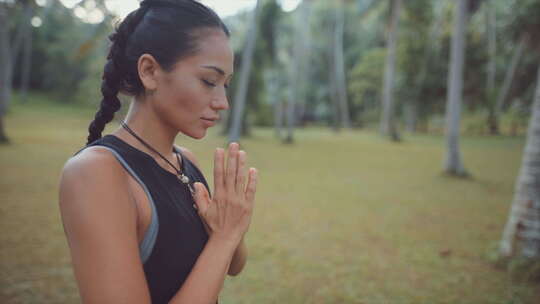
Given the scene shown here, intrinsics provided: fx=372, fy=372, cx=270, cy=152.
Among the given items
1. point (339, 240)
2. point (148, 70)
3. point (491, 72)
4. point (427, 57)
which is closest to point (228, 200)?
point (148, 70)

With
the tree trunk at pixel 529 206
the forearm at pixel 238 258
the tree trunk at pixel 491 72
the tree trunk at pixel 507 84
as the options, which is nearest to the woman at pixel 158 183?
the forearm at pixel 238 258

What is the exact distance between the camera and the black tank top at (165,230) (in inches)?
50.4

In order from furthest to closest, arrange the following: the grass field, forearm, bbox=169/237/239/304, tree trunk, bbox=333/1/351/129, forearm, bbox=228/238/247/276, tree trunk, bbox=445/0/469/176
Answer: tree trunk, bbox=333/1/351/129 < tree trunk, bbox=445/0/469/176 < the grass field < forearm, bbox=228/238/247/276 < forearm, bbox=169/237/239/304

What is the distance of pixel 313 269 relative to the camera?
4664 mm

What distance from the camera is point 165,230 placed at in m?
1.28

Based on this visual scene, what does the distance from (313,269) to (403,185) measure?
6.56 meters

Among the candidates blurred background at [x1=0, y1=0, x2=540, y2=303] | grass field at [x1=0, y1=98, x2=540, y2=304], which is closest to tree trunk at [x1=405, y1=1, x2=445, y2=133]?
blurred background at [x1=0, y1=0, x2=540, y2=303]

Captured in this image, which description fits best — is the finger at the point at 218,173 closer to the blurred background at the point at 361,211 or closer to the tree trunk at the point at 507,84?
the blurred background at the point at 361,211

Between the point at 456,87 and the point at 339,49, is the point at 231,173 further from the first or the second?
the point at 339,49

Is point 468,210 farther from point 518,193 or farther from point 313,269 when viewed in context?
point 313,269

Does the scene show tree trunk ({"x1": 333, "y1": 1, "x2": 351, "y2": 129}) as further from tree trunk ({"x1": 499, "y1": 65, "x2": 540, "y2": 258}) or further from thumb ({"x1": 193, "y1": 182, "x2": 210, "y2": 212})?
thumb ({"x1": 193, "y1": 182, "x2": 210, "y2": 212})

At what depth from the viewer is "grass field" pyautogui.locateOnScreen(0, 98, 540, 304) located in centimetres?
402

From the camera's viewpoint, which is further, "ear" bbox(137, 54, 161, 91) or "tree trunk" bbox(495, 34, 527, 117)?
"tree trunk" bbox(495, 34, 527, 117)

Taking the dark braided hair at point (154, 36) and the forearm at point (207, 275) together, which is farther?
the dark braided hair at point (154, 36)
